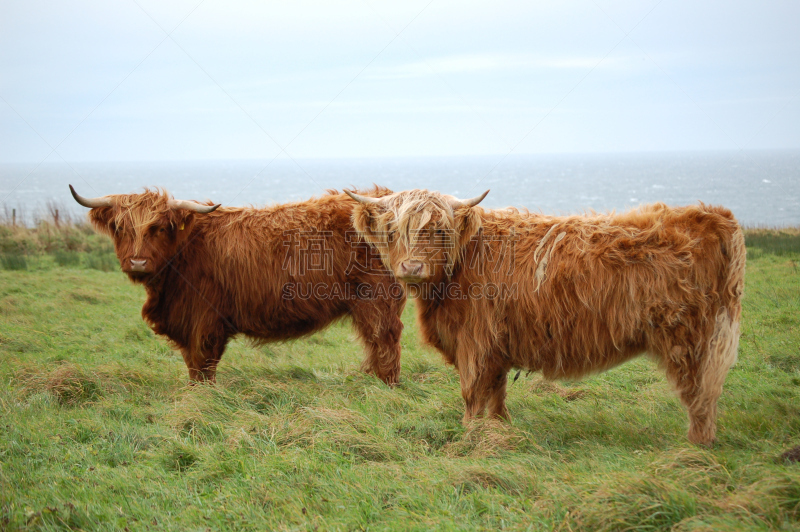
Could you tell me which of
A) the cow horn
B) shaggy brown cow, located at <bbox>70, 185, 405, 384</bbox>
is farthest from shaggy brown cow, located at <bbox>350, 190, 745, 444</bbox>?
the cow horn

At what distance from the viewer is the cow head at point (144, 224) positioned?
14.5 ft

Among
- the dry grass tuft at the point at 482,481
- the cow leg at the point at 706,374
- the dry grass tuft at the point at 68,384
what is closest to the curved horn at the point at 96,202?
the dry grass tuft at the point at 68,384

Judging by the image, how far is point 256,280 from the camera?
4684 mm

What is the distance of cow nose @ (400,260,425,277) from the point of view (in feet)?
11.0

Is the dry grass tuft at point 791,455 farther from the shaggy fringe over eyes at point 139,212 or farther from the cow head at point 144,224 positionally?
the shaggy fringe over eyes at point 139,212

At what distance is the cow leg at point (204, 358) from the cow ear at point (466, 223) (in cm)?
224

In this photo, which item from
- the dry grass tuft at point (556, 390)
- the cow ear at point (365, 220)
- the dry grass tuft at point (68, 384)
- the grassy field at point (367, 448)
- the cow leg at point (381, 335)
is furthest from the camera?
the cow leg at point (381, 335)

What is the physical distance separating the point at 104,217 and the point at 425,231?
2.77 metres

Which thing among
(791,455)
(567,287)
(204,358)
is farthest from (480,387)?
(204,358)

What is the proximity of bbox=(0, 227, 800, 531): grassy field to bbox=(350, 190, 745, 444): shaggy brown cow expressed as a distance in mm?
375

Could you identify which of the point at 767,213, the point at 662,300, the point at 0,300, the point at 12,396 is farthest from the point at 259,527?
the point at 767,213

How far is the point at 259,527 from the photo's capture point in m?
2.38

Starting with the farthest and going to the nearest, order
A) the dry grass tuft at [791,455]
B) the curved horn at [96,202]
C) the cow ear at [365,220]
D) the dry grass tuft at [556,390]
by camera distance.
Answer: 1. the curved horn at [96,202]
2. the dry grass tuft at [556,390]
3. the cow ear at [365,220]
4. the dry grass tuft at [791,455]

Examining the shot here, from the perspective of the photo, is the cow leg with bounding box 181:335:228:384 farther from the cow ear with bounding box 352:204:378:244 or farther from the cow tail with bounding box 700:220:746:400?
the cow tail with bounding box 700:220:746:400
